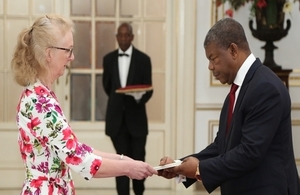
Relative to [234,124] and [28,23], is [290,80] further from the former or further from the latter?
[234,124]

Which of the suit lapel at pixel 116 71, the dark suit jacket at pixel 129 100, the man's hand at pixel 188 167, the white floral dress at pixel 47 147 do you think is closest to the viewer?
the white floral dress at pixel 47 147

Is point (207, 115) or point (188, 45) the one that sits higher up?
point (188, 45)

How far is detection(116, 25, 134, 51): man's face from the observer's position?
5789mm

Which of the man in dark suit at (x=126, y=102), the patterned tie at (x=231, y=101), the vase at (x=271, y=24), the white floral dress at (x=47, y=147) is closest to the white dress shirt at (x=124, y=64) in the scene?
the man in dark suit at (x=126, y=102)

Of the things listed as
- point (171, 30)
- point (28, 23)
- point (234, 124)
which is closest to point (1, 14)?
point (28, 23)

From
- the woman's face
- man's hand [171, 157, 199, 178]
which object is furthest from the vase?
the woman's face

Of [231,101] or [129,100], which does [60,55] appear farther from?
[129,100]

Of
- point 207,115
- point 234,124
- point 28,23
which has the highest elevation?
point 28,23

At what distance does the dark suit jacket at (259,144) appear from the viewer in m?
2.45

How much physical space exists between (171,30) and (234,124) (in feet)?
13.3

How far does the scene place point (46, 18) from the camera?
8.16ft

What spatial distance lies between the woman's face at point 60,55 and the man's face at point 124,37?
323 cm

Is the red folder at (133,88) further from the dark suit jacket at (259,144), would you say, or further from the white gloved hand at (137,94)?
the dark suit jacket at (259,144)

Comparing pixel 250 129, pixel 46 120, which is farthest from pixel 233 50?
pixel 46 120
